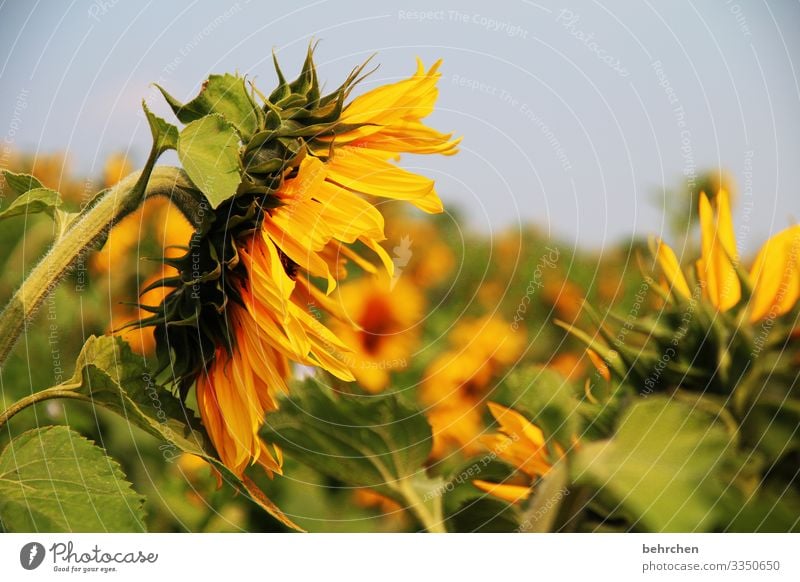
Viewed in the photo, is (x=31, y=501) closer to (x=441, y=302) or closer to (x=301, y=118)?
(x=301, y=118)

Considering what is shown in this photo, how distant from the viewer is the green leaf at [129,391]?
0.66 meters

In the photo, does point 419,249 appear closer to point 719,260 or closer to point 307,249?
point 307,249

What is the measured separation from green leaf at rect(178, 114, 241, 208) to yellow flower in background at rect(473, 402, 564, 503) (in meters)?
0.29

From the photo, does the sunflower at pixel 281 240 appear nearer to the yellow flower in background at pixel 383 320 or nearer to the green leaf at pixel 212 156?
the green leaf at pixel 212 156

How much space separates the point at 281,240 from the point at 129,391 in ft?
0.54

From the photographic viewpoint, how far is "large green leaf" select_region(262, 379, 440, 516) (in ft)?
2.49

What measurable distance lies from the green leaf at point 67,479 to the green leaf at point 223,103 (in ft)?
0.84

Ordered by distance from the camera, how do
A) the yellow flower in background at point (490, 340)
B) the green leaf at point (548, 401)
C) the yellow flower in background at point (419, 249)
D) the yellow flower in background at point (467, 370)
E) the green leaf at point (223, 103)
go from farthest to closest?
1. the yellow flower in background at point (490, 340)
2. the yellow flower in background at point (467, 370)
3. the yellow flower in background at point (419, 249)
4. the green leaf at point (223, 103)
5. the green leaf at point (548, 401)

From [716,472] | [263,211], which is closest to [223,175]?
[263,211]

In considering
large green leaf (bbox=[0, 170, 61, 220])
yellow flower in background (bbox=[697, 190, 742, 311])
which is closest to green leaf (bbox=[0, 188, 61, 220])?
large green leaf (bbox=[0, 170, 61, 220])

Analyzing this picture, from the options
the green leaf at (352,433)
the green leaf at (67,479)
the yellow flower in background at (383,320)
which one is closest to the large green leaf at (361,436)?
the green leaf at (352,433)

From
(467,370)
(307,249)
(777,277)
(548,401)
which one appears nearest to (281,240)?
(307,249)

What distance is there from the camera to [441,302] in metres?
1.23

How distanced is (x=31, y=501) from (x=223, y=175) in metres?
0.30
